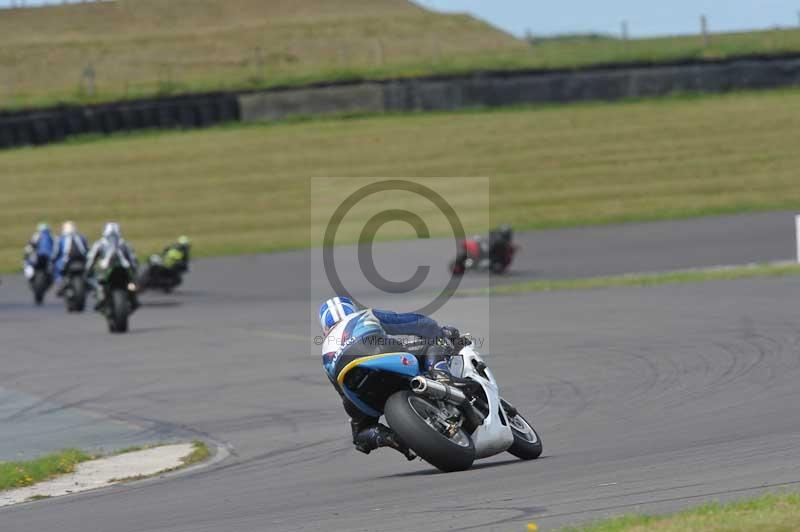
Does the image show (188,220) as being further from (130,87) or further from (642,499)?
(642,499)

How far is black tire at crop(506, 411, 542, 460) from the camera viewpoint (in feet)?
30.2

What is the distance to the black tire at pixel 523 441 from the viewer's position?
920cm

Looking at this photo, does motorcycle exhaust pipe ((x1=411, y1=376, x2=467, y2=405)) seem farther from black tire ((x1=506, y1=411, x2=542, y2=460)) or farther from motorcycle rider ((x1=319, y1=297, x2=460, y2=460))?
black tire ((x1=506, y1=411, x2=542, y2=460))

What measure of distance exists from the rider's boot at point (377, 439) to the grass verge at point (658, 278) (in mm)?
15137

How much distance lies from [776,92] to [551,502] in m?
38.6

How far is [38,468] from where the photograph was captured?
411 inches

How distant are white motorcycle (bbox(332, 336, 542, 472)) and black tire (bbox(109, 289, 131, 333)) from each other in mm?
12385

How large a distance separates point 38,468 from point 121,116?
106ft

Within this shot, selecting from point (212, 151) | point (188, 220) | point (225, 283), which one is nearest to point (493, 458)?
point (225, 283)

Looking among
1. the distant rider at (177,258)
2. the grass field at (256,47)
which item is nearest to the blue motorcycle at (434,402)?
the distant rider at (177,258)

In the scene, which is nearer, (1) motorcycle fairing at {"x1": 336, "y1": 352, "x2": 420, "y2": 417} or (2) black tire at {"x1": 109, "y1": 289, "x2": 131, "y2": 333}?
(1) motorcycle fairing at {"x1": 336, "y1": 352, "x2": 420, "y2": 417}

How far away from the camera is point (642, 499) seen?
734 cm

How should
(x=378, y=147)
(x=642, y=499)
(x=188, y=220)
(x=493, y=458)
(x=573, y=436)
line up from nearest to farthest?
(x=642, y=499) → (x=493, y=458) → (x=573, y=436) → (x=188, y=220) → (x=378, y=147)

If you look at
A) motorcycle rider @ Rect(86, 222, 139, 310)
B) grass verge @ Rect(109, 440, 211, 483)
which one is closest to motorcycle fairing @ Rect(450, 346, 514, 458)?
grass verge @ Rect(109, 440, 211, 483)
